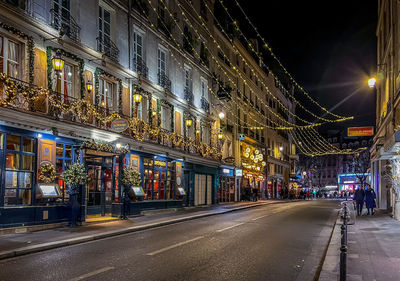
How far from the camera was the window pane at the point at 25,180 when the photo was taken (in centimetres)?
1401

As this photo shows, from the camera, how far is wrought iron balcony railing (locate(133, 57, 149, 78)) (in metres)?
22.0

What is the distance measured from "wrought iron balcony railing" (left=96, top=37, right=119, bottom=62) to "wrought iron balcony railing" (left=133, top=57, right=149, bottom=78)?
1.86 metres

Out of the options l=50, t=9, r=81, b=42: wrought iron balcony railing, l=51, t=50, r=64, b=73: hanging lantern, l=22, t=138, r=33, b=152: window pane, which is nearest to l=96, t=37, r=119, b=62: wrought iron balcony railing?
l=50, t=9, r=81, b=42: wrought iron balcony railing

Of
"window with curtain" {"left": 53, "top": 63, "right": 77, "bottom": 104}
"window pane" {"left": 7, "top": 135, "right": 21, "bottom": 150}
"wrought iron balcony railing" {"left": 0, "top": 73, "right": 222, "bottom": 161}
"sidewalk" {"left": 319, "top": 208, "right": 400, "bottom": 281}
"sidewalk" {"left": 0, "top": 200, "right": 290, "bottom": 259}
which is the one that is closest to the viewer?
"sidewalk" {"left": 319, "top": 208, "right": 400, "bottom": 281}

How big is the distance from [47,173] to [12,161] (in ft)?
5.23

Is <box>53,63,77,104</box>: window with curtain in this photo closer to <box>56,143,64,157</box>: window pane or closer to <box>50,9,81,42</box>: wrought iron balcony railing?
<box>50,9,81,42</box>: wrought iron balcony railing

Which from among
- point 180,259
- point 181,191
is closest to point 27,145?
point 180,259

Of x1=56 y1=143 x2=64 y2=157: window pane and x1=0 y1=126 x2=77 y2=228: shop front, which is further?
x1=56 y1=143 x2=64 y2=157: window pane

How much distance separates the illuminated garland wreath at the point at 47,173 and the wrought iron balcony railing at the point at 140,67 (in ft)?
28.2

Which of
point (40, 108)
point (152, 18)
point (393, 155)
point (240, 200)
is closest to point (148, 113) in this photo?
point (152, 18)

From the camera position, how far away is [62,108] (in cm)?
1529

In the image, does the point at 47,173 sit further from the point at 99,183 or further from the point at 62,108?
the point at 99,183

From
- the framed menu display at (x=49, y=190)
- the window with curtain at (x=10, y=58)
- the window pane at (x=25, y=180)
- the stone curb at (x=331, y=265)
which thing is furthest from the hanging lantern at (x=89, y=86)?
the stone curb at (x=331, y=265)

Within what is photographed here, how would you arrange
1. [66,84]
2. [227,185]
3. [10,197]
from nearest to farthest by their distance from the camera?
[10,197] < [66,84] < [227,185]
